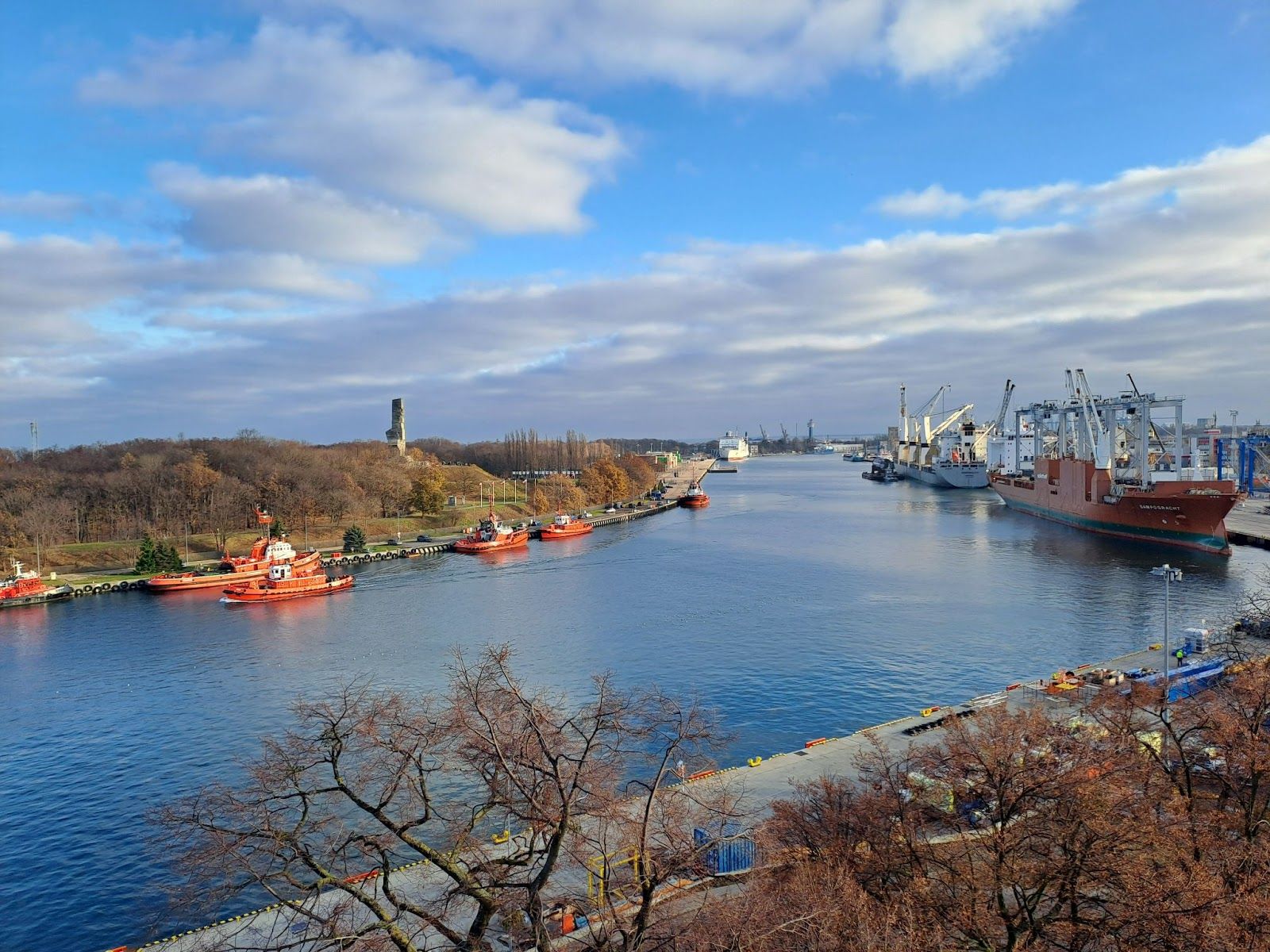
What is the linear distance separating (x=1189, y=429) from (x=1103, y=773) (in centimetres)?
22622

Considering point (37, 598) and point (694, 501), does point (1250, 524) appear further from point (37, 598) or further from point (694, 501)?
point (37, 598)

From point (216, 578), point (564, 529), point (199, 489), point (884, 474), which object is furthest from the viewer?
point (884, 474)

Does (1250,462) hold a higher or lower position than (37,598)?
higher

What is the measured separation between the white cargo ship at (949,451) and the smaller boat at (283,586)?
117 meters

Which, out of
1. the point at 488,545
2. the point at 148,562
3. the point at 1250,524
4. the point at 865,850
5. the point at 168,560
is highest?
the point at 865,850

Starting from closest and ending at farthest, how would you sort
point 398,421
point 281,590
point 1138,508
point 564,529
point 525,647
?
point 525,647, point 281,590, point 1138,508, point 564,529, point 398,421

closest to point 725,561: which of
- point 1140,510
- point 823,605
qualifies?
point 823,605

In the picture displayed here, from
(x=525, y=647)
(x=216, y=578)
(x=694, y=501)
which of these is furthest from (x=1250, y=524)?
(x=216, y=578)

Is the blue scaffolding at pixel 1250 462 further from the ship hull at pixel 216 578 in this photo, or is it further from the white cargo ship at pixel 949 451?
the ship hull at pixel 216 578

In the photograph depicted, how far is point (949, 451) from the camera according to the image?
159m

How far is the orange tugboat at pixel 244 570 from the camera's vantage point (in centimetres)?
5538

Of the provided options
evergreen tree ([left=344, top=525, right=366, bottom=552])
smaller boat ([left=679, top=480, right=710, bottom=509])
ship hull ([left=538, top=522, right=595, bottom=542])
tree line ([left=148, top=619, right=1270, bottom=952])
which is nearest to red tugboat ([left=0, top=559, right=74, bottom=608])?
evergreen tree ([left=344, top=525, right=366, bottom=552])

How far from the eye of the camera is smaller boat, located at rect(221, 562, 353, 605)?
51875 millimetres

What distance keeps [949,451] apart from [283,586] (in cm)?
13791
